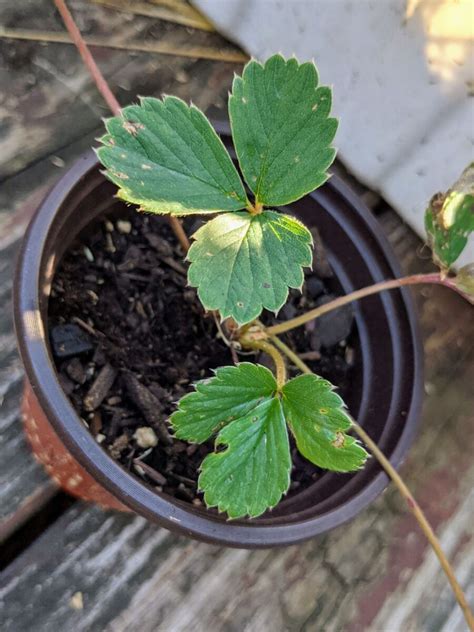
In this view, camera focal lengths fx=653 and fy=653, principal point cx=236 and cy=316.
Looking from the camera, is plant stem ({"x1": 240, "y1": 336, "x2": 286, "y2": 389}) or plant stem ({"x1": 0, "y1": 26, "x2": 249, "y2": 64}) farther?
plant stem ({"x1": 0, "y1": 26, "x2": 249, "y2": 64})

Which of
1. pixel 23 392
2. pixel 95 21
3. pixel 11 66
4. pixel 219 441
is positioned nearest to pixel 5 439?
pixel 23 392

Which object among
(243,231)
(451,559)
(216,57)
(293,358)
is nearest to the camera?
(243,231)

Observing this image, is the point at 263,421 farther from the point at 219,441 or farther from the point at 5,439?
the point at 5,439

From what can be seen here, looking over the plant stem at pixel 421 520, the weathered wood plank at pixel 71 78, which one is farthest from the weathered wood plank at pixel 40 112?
the plant stem at pixel 421 520

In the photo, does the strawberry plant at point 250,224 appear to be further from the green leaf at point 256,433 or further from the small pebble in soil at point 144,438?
the small pebble in soil at point 144,438

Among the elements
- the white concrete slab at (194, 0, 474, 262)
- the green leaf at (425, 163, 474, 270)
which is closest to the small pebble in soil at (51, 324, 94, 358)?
the green leaf at (425, 163, 474, 270)

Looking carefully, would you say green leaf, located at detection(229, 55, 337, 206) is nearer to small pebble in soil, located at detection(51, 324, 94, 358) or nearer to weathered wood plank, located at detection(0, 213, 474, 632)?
small pebble in soil, located at detection(51, 324, 94, 358)

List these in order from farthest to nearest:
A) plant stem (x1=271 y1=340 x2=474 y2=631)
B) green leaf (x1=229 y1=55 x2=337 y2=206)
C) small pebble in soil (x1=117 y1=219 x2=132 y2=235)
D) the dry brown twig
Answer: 1. the dry brown twig
2. small pebble in soil (x1=117 y1=219 x2=132 y2=235)
3. plant stem (x1=271 y1=340 x2=474 y2=631)
4. green leaf (x1=229 y1=55 x2=337 y2=206)
